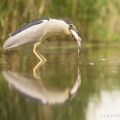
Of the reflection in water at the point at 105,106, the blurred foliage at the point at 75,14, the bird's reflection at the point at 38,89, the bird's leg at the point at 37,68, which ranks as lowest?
the reflection in water at the point at 105,106

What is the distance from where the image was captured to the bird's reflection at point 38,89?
14.5 ft

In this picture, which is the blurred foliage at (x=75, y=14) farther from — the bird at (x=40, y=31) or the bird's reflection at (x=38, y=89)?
the bird's reflection at (x=38, y=89)

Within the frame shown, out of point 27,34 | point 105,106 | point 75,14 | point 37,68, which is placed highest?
point 75,14

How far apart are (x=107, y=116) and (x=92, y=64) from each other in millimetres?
4187

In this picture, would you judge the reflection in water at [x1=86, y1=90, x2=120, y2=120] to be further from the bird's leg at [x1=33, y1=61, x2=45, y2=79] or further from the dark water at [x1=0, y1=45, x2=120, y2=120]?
the bird's leg at [x1=33, y1=61, x2=45, y2=79]

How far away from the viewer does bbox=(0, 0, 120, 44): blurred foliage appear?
43.5 feet

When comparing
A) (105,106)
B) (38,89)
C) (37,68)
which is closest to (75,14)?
(37,68)

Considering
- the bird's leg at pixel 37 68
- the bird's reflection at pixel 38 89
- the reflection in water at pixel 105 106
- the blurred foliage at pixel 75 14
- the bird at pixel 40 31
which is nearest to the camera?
the reflection in water at pixel 105 106

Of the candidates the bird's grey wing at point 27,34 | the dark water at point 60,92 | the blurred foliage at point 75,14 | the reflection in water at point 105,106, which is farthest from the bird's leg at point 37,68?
the blurred foliage at point 75,14

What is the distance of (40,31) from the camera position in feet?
27.5

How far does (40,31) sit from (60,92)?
3.69 m

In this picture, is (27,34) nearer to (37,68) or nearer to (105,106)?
(37,68)

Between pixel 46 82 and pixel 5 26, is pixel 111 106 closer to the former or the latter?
pixel 46 82

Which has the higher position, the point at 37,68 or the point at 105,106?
the point at 37,68
